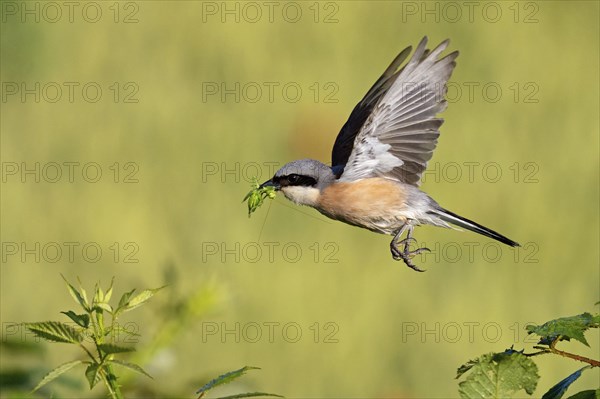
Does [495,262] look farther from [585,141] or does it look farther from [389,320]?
[585,141]

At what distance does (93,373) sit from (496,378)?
1.75 ft

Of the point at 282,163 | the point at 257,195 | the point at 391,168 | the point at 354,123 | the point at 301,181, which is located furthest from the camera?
the point at 282,163

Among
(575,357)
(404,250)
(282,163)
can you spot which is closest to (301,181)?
(404,250)

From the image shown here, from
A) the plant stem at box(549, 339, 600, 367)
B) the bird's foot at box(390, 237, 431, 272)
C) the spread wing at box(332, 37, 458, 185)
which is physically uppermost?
the spread wing at box(332, 37, 458, 185)

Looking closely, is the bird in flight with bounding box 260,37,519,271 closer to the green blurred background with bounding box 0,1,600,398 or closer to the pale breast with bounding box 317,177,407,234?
the pale breast with bounding box 317,177,407,234

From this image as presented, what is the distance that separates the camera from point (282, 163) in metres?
6.18

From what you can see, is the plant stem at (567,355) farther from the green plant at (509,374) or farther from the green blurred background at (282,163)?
the green blurred background at (282,163)

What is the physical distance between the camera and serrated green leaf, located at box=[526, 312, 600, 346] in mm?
1487

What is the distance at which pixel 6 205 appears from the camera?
622 centimetres

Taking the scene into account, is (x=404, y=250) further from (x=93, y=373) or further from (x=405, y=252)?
(x=93, y=373)

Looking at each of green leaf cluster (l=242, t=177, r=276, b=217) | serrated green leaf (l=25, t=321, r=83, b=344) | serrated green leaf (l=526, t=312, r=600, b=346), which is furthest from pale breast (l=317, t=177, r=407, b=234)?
serrated green leaf (l=25, t=321, r=83, b=344)

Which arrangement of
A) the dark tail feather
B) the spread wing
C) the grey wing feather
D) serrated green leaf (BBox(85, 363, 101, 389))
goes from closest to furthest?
serrated green leaf (BBox(85, 363, 101, 389)) < the spread wing < the dark tail feather < the grey wing feather

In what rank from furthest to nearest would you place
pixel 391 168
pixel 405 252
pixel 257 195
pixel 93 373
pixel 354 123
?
pixel 354 123 → pixel 391 168 → pixel 257 195 → pixel 405 252 → pixel 93 373

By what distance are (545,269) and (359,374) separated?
1.34 m
